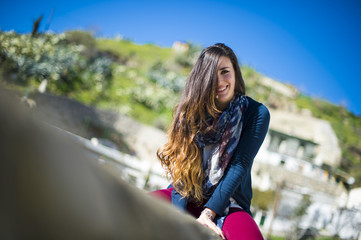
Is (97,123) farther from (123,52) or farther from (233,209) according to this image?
(123,52)

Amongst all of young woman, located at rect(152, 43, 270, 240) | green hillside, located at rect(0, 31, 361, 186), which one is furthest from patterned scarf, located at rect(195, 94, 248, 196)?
green hillside, located at rect(0, 31, 361, 186)

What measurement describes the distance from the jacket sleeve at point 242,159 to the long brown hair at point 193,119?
150mm

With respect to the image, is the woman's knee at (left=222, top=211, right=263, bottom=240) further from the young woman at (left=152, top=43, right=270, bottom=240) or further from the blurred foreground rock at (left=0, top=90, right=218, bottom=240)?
the blurred foreground rock at (left=0, top=90, right=218, bottom=240)

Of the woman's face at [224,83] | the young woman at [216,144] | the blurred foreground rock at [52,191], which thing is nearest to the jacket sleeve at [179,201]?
the young woman at [216,144]

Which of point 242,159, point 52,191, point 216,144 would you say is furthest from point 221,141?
point 52,191

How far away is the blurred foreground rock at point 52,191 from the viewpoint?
0.95ft

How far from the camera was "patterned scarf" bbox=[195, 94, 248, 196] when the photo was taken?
4.65 feet

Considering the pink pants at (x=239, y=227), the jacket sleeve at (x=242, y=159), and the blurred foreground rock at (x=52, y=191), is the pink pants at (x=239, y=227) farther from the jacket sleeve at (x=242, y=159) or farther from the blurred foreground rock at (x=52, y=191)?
the blurred foreground rock at (x=52, y=191)

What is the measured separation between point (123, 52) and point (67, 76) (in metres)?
20.5

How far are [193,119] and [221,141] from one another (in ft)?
0.72

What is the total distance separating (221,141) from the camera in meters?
1.47

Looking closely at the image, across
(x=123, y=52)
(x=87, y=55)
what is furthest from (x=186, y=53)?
(x=87, y=55)

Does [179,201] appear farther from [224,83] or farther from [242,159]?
[224,83]

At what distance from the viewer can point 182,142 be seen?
1.55 meters
